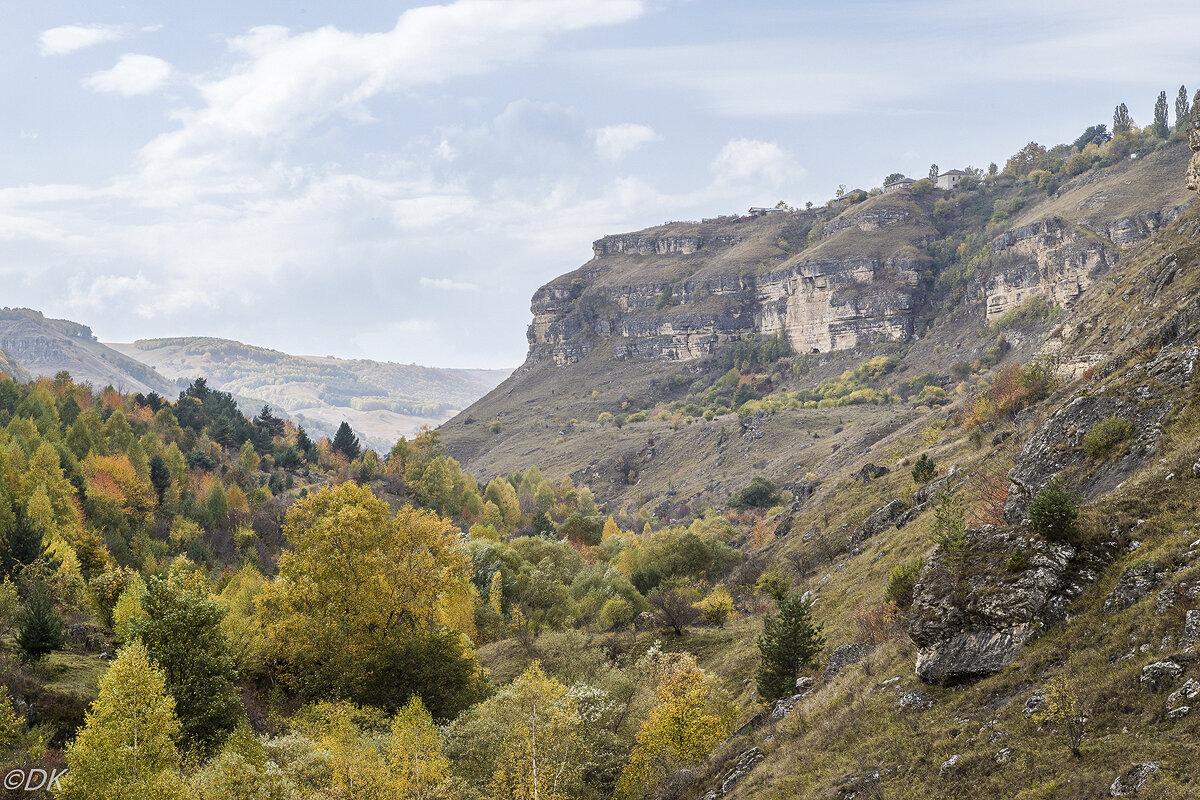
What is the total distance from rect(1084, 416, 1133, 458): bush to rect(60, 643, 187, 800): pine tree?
3499 centimetres

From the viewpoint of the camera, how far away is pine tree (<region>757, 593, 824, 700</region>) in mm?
33344

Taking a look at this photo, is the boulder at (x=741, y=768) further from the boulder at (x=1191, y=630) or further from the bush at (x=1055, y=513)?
the boulder at (x=1191, y=630)

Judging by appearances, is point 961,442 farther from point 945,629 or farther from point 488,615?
point 945,629

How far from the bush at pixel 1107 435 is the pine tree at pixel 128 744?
35.0 meters

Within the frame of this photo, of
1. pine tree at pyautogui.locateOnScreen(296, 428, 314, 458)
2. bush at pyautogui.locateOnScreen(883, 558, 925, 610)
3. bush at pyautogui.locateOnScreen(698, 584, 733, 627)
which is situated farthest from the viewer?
pine tree at pyautogui.locateOnScreen(296, 428, 314, 458)

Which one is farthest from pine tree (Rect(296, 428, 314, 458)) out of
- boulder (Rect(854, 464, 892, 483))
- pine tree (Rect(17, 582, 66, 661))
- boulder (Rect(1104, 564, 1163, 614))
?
boulder (Rect(1104, 564, 1163, 614))

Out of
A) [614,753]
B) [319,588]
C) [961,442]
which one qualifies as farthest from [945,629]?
[961,442]

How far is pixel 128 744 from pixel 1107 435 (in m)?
37.9

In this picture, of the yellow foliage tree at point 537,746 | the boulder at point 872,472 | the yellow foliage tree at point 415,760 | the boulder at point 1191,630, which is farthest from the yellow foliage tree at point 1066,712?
the boulder at point 872,472

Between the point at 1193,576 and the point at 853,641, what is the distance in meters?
17.4

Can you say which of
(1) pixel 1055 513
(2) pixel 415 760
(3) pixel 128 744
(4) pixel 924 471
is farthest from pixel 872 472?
(3) pixel 128 744

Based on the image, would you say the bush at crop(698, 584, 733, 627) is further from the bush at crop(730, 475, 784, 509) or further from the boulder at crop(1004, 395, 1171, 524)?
the bush at crop(730, 475, 784, 509)

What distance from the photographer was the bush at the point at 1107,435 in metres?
30.7

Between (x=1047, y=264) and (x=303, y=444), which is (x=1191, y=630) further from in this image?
(x=1047, y=264)
